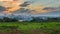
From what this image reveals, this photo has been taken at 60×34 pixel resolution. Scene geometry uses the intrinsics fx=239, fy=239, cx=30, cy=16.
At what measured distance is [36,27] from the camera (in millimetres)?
4953

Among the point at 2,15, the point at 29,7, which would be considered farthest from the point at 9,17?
the point at 29,7

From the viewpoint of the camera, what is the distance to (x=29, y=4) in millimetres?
5035

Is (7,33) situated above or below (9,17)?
below

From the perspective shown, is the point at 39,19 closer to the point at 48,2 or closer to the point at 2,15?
the point at 48,2

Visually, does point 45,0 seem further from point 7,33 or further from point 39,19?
point 7,33

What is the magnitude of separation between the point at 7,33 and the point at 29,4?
77 centimetres

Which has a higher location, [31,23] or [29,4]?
[29,4]

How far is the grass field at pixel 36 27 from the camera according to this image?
193 inches

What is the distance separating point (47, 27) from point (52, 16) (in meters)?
0.26

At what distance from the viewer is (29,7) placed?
16.5ft

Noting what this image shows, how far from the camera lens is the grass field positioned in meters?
4.91

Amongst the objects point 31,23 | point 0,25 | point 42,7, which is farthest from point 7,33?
point 42,7

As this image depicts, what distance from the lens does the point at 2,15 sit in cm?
499

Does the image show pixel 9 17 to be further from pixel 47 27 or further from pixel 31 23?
pixel 47 27
